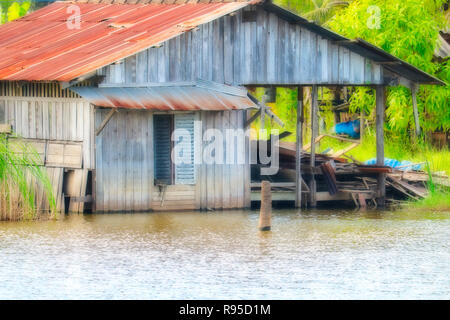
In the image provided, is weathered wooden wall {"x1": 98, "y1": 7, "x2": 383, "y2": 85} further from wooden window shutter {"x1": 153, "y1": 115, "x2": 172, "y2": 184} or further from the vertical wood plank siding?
the vertical wood plank siding

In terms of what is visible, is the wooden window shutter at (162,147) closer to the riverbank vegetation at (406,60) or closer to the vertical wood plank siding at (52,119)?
the vertical wood plank siding at (52,119)

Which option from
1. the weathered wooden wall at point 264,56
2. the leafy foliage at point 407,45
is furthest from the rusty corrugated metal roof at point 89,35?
the leafy foliage at point 407,45

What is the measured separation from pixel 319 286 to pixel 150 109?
29.8ft

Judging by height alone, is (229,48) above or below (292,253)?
above

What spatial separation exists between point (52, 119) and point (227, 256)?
698 cm

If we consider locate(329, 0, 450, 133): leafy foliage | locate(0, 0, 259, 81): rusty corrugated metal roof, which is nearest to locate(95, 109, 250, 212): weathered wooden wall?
locate(0, 0, 259, 81): rusty corrugated metal roof

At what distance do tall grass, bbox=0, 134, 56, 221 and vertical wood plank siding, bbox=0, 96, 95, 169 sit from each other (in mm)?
663

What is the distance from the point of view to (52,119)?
26062mm

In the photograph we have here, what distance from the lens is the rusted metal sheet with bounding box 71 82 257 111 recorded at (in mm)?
25125

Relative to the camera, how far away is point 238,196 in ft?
89.9

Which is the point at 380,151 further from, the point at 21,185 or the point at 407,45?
the point at 21,185

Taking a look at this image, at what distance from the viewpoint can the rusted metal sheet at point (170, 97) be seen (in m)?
25.1
